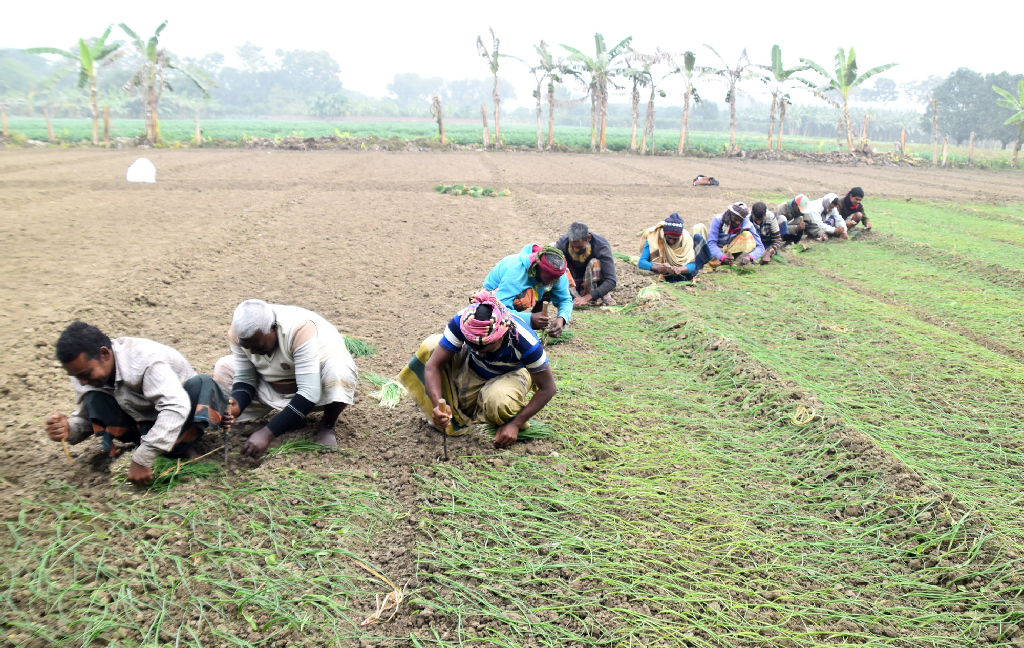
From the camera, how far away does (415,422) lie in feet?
13.4

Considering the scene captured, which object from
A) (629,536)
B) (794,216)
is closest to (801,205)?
(794,216)

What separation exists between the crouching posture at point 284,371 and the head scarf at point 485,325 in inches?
33.5

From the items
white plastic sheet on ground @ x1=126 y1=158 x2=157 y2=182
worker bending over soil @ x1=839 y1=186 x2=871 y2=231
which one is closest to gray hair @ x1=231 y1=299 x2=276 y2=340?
worker bending over soil @ x1=839 y1=186 x2=871 y2=231

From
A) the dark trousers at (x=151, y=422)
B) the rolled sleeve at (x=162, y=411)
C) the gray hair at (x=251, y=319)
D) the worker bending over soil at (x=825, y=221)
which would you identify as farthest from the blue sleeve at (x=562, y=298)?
the worker bending over soil at (x=825, y=221)

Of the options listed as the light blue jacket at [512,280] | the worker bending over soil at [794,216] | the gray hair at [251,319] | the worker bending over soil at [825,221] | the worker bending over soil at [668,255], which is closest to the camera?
the gray hair at [251,319]

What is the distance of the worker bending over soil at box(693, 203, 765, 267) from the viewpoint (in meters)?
8.23

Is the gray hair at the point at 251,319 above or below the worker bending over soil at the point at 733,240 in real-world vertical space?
below

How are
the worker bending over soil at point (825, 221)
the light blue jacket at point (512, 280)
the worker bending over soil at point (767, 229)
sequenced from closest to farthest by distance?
1. the light blue jacket at point (512, 280)
2. the worker bending over soil at point (767, 229)
3. the worker bending over soil at point (825, 221)

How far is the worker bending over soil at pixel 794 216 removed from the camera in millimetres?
9844

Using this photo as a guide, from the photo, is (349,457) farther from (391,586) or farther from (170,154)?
(170,154)

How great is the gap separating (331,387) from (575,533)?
162 cm

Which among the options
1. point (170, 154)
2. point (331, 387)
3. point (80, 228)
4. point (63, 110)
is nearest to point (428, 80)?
point (63, 110)

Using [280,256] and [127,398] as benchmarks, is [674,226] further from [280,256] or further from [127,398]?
[127,398]

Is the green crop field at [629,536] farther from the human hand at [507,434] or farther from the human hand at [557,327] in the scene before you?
the human hand at [557,327]
